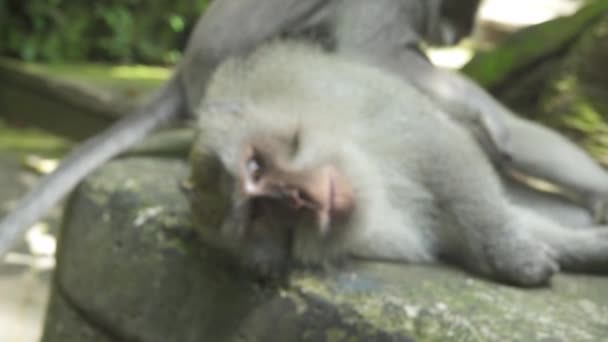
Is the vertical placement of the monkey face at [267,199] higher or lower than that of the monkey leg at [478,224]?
higher

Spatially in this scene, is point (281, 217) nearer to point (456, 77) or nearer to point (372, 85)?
point (372, 85)

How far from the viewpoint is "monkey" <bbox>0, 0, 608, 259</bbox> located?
127 inches

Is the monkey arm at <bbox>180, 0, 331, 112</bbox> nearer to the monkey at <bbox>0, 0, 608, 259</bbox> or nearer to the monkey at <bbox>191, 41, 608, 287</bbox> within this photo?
the monkey at <bbox>0, 0, 608, 259</bbox>

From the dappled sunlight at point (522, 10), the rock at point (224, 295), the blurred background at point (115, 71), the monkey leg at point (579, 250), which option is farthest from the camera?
the dappled sunlight at point (522, 10)

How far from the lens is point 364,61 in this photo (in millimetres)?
3340

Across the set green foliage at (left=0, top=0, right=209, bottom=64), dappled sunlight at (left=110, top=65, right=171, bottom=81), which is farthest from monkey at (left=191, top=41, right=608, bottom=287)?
green foliage at (left=0, top=0, right=209, bottom=64)

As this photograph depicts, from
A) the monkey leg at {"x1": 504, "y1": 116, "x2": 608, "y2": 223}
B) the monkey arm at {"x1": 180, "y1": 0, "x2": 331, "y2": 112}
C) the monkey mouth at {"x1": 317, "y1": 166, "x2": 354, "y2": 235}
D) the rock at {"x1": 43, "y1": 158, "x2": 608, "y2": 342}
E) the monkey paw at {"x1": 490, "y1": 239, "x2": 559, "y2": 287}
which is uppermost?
the monkey arm at {"x1": 180, "y1": 0, "x2": 331, "y2": 112}

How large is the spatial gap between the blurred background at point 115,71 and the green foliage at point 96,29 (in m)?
0.01

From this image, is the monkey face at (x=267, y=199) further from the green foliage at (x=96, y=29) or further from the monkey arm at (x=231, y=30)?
the green foliage at (x=96, y=29)

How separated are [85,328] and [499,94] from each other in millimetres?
2366

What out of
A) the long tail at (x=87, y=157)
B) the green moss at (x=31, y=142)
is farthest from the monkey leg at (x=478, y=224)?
the green moss at (x=31, y=142)

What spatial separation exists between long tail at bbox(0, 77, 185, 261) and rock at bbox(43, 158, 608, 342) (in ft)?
0.19

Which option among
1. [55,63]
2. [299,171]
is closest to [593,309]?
[299,171]

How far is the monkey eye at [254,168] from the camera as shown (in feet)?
7.48
